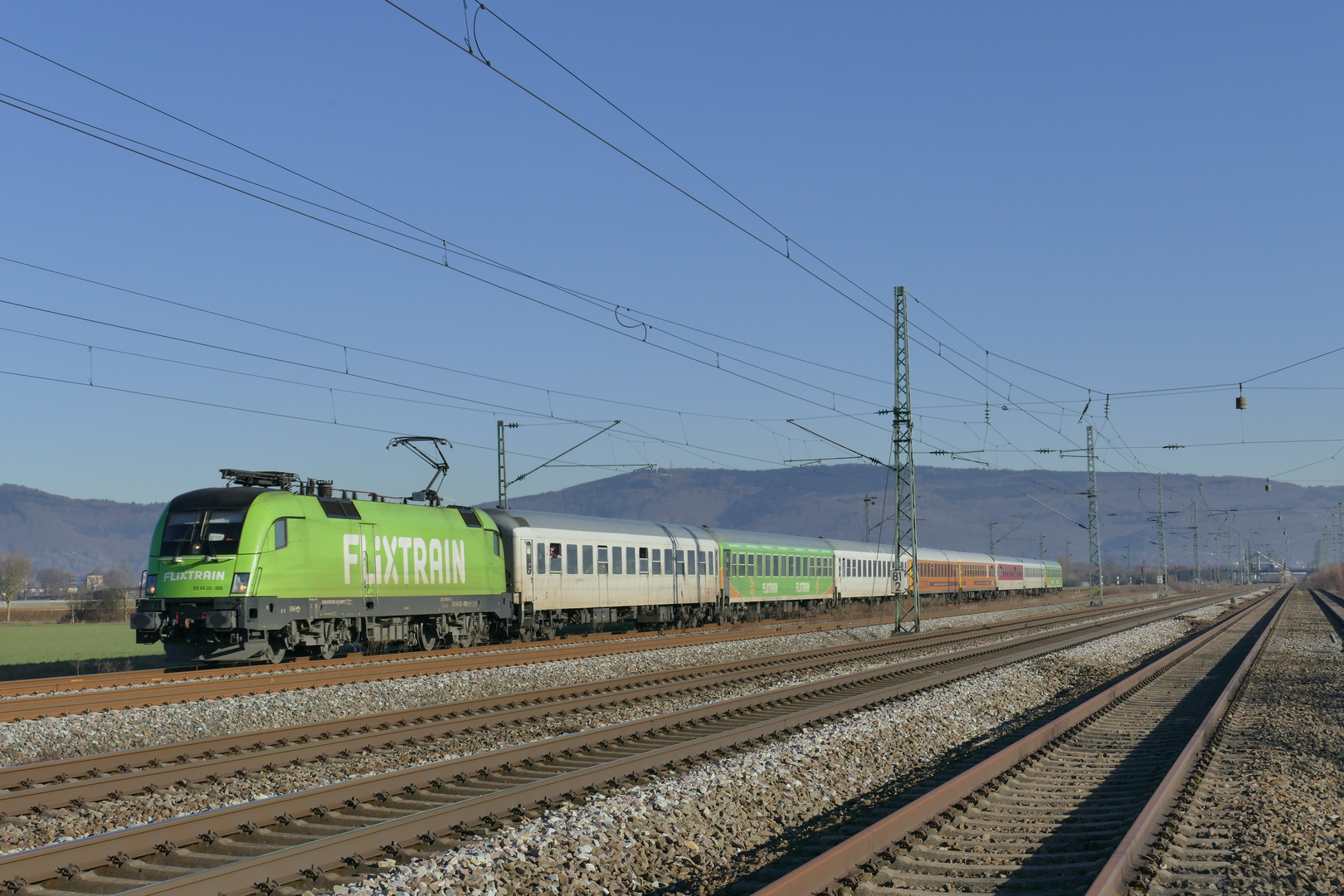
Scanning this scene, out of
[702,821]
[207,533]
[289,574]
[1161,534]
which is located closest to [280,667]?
[289,574]

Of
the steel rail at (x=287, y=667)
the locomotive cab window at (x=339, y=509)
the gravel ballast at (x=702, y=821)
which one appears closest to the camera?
the gravel ballast at (x=702, y=821)

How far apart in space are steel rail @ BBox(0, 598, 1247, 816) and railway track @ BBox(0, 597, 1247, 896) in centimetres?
208

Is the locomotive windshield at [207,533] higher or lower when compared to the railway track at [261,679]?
higher

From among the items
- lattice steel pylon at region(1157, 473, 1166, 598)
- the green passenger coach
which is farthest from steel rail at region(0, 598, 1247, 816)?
lattice steel pylon at region(1157, 473, 1166, 598)

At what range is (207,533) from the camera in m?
20.5

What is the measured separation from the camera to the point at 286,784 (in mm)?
10695

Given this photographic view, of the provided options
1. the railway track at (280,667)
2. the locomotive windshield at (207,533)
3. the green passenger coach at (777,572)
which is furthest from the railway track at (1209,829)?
the green passenger coach at (777,572)

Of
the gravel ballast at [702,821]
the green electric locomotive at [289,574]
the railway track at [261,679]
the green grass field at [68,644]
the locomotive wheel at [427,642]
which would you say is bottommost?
the green grass field at [68,644]

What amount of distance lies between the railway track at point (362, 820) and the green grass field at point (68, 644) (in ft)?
71.0

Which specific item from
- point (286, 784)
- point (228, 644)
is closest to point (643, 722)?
point (286, 784)

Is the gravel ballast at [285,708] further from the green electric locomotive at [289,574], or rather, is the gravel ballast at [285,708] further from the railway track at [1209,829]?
the railway track at [1209,829]

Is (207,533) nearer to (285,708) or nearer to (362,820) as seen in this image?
(285,708)

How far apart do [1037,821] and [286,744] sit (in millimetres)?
8307

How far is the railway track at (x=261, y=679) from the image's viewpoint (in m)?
15.3
